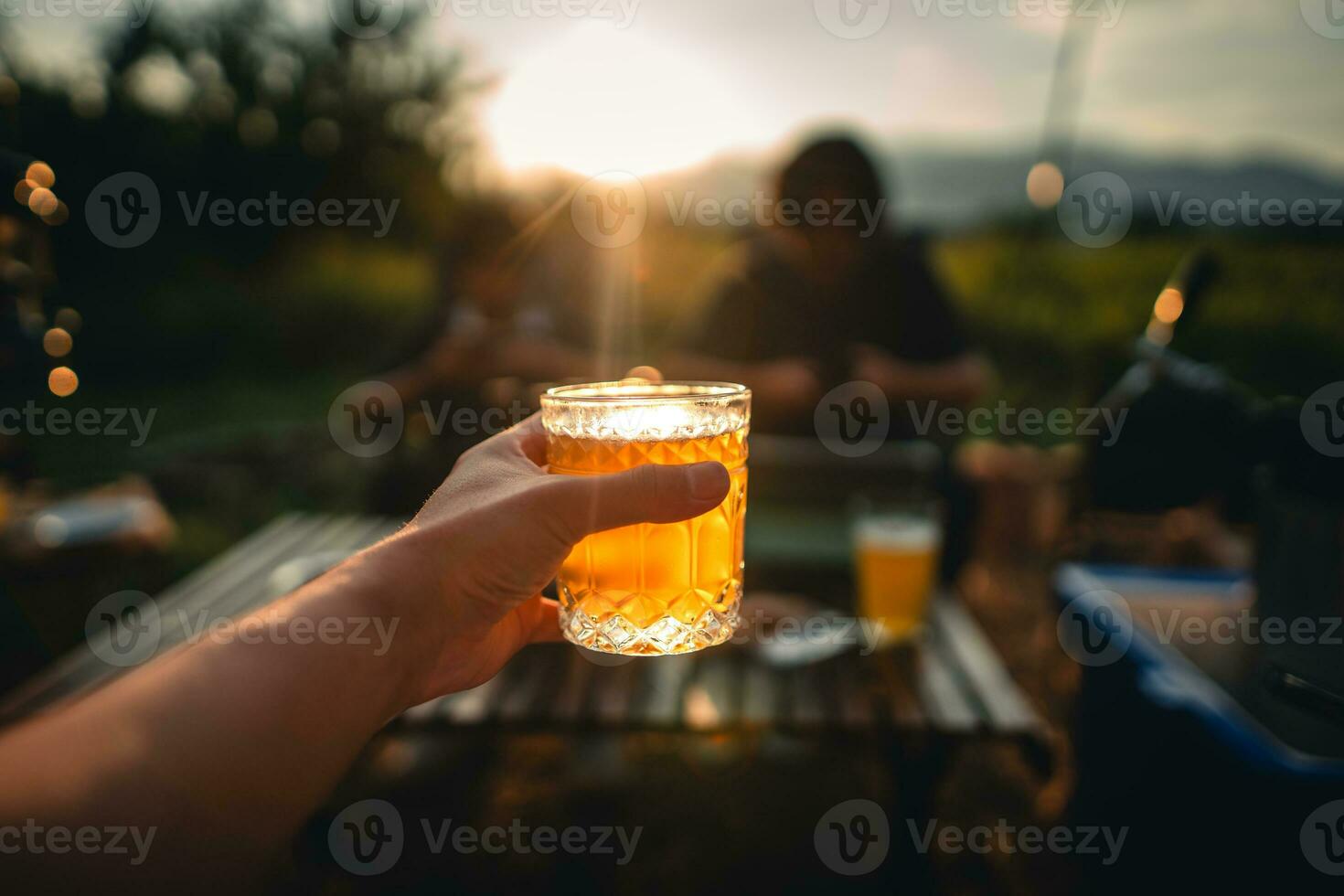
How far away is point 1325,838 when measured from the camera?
1.75m

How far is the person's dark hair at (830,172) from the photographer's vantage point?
4.72 m

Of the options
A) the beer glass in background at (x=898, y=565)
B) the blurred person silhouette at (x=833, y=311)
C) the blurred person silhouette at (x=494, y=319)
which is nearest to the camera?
the beer glass in background at (x=898, y=565)

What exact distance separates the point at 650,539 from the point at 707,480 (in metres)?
0.18

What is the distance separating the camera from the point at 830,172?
15.5 feet

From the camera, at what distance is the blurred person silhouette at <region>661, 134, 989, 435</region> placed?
4.86 meters

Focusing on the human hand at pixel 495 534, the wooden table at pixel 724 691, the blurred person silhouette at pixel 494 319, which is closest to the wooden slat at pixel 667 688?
the wooden table at pixel 724 691

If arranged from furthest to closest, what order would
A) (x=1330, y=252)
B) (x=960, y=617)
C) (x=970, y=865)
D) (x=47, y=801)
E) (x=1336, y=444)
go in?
(x=1330, y=252)
(x=970, y=865)
(x=960, y=617)
(x=1336, y=444)
(x=47, y=801)

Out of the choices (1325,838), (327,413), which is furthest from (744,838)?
(327,413)

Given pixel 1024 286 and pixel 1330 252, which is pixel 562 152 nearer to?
pixel 1024 286

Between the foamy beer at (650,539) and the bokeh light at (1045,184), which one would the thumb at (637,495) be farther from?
the bokeh light at (1045,184)

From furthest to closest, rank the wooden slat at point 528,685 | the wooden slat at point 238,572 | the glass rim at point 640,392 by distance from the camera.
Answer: the wooden slat at point 238,572 → the wooden slat at point 528,685 → the glass rim at point 640,392

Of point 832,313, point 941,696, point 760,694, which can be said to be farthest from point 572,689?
point 832,313

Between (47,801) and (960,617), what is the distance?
2.81 metres

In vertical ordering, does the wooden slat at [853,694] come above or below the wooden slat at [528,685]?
above
